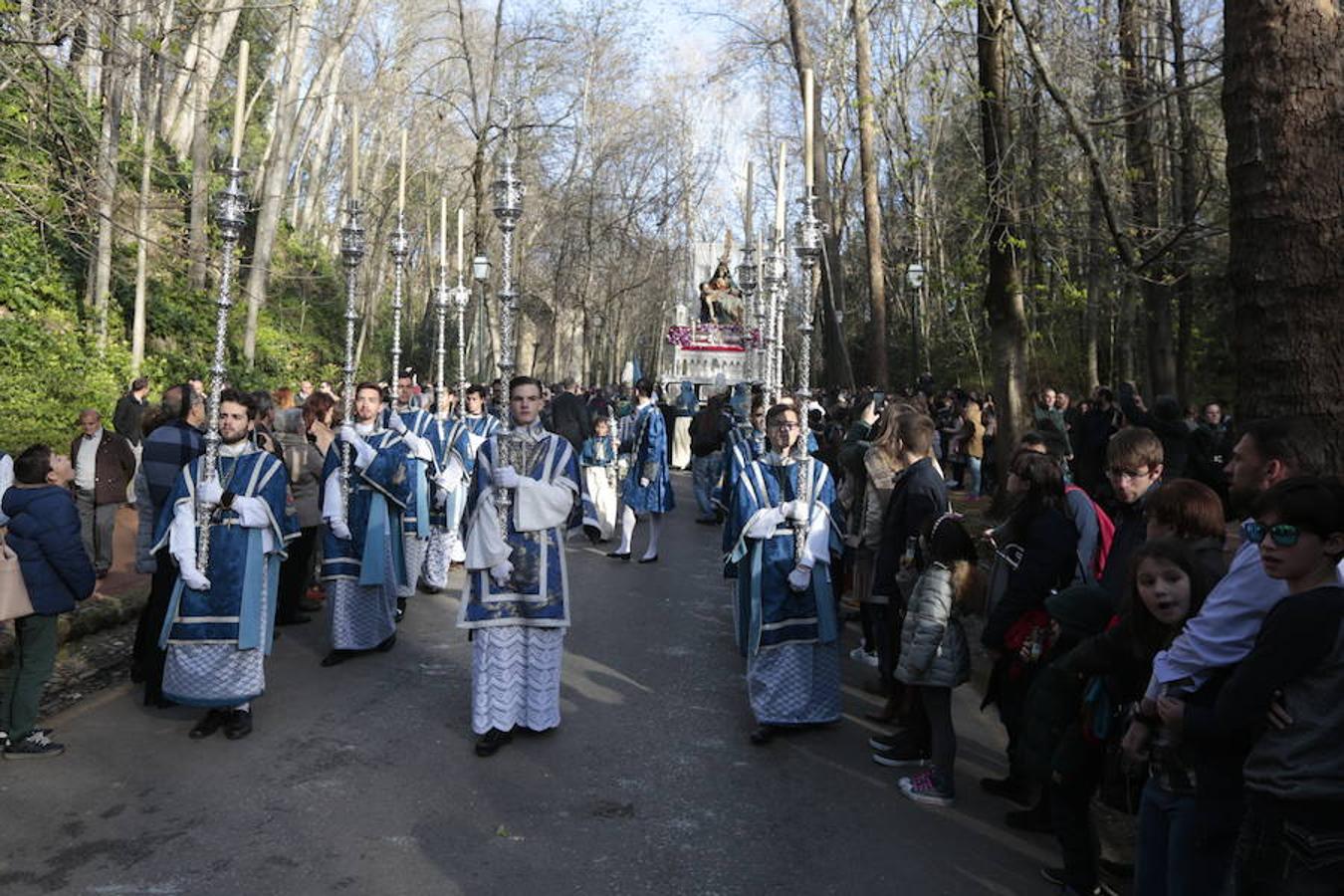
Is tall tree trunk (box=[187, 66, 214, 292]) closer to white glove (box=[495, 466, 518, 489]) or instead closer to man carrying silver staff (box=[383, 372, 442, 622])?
man carrying silver staff (box=[383, 372, 442, 622])

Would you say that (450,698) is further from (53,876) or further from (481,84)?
(481,84)

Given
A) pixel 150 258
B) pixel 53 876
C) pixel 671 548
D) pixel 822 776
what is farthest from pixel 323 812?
pixel 150 258

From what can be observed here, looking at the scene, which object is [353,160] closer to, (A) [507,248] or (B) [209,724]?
(A) [507,248]

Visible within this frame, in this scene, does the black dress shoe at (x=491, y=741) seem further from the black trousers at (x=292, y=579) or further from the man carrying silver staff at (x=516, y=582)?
the black trousers at (x=292, y=579)

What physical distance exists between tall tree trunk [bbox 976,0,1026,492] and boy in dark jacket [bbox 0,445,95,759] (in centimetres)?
965

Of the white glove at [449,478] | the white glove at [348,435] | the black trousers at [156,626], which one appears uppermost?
the white glove at [348,435]

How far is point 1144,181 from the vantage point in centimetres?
1317

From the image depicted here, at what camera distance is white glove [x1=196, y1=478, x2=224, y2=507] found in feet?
20.1

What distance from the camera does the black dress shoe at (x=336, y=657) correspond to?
7801 millimetres

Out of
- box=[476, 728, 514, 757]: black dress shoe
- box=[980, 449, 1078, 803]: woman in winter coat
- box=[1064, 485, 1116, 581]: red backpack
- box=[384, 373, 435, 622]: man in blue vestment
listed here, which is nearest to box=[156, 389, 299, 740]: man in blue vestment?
box=[476, 728, 514, 757]: black dress shoe

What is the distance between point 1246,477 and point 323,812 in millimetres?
4114

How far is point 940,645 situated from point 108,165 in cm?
1014

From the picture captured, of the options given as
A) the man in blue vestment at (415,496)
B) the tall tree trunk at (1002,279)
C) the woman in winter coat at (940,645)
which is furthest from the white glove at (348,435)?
the tall tree trunk at (1002,279)

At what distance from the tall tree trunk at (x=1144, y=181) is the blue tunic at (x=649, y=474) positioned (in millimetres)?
5473
